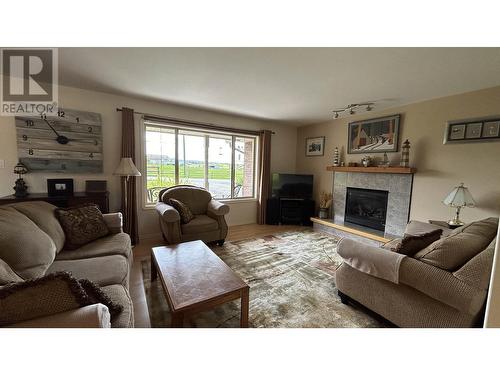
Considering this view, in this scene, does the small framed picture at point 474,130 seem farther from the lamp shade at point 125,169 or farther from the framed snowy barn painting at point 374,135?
the lamp shade at point 125,169

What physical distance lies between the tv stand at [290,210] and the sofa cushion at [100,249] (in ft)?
9.46

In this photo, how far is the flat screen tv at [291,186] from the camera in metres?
4.24

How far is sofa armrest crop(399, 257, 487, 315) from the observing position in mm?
1072

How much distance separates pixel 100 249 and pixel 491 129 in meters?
4.38

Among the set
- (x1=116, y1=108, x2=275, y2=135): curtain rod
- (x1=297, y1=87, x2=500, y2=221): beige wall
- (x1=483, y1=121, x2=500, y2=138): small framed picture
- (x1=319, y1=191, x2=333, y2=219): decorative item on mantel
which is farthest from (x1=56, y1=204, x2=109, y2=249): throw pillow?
(x1=483, y1=121, x2=500, y2=138): small framed picture

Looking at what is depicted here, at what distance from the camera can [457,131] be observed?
2514mm

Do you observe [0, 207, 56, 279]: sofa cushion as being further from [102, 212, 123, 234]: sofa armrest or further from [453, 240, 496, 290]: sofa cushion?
[453, 240, 496, 290]: sofa cushion

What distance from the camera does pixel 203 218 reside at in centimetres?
294

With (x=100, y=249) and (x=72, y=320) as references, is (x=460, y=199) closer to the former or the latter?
(x=72, y=320)

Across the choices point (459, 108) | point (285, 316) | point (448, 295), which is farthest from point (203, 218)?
point (459, 108)

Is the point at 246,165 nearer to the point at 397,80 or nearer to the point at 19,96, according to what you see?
the point at 397,80

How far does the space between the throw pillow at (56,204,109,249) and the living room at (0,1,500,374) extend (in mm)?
16

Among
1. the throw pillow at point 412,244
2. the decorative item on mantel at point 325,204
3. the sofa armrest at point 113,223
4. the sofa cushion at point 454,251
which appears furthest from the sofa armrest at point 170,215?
the decorative item on mantel at point 325,204
